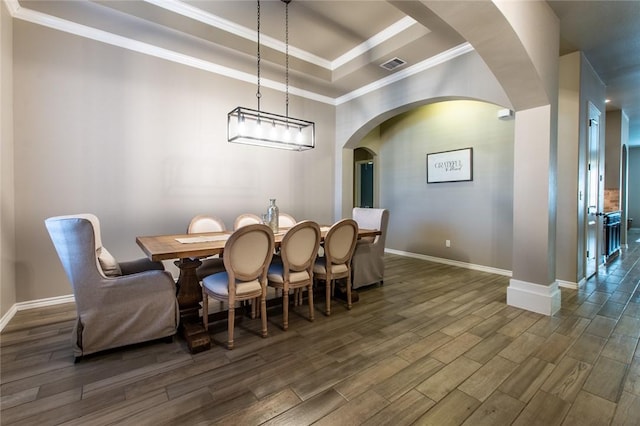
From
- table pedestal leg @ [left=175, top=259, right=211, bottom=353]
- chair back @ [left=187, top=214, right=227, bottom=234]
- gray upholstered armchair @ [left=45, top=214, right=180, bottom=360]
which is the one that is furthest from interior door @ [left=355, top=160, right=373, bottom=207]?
gray upholstered armchair @ [left=45, top=214, right=180, bottom=360]

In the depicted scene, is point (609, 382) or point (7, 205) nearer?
point (609, 382)

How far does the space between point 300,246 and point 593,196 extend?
440 centimetres

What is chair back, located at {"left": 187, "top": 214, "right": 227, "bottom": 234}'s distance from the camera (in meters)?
3.38

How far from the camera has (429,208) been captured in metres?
5.29

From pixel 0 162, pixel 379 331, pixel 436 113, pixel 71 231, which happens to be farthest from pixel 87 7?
pixel 436 113

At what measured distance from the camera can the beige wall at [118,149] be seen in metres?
2.95

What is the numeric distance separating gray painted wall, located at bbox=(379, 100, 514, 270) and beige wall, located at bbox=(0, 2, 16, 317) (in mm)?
5463

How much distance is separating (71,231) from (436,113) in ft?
17.1

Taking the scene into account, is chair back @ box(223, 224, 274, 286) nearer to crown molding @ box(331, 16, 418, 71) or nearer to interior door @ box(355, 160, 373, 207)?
crown molding @ box(331, 16, 418, 71)

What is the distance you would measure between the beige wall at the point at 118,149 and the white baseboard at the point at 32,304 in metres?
0.05

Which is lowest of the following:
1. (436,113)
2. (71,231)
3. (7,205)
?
(71,231)

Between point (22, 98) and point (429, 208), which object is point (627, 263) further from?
point (22, 98)

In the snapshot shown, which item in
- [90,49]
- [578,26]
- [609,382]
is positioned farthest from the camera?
[90,49]

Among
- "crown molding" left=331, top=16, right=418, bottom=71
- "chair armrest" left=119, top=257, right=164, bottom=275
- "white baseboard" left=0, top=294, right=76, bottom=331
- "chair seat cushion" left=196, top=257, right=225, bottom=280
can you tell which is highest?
"crown molding" left=331, top=16, right=418, bottom=71
